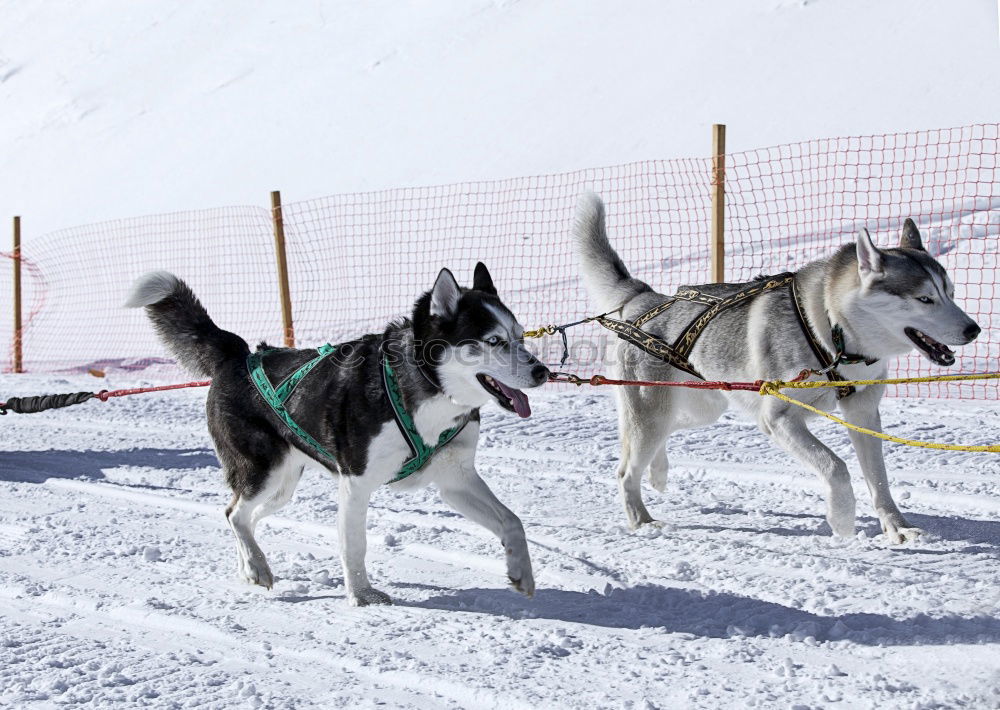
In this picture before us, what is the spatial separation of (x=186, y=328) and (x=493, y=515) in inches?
55.3

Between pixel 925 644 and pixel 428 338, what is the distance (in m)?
1.70

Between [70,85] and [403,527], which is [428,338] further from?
[70,85]

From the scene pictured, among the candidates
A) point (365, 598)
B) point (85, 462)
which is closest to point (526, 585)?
point (365, 598)

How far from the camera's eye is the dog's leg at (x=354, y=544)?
3217 mm

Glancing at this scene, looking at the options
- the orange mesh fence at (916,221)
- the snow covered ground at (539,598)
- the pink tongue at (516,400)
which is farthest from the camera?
the orange mesh fence at (916,221)

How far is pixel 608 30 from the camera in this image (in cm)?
2697

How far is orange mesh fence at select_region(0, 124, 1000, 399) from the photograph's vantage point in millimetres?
10414

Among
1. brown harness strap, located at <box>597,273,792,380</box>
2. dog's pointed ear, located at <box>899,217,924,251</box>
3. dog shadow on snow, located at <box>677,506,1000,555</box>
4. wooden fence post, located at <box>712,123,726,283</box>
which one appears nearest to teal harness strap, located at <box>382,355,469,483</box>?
brown harness strap, located at <box>597,273,792,380</box>

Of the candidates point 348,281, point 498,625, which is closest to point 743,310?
point 498,625

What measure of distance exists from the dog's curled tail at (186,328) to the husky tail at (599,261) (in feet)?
5.30

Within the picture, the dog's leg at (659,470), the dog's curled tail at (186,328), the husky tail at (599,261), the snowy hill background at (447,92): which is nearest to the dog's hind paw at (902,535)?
the dog's leg at (659,470)

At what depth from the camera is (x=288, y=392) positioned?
342 cm

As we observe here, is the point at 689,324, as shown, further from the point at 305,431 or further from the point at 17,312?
the point at 17,312

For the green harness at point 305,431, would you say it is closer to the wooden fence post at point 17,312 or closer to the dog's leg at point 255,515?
the dog's leg at point 255,515
